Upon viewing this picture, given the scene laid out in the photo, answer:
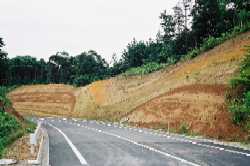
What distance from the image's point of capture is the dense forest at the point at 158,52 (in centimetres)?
8502

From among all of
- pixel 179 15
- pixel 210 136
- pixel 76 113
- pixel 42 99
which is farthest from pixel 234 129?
pixel 179 15

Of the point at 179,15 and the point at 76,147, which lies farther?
the point at 179,15

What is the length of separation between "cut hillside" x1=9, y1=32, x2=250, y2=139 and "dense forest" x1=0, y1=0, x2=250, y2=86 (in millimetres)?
5375

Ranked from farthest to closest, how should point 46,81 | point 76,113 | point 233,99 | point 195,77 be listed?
1. point 46,81
2. point 76,113
3. point 195,77
4. point 233,99

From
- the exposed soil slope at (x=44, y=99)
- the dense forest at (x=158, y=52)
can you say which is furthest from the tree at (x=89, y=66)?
the exposed soil slope at (x=44, y=99)

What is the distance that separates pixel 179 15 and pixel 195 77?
199 ft

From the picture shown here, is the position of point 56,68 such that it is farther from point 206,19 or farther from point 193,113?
point 193,113

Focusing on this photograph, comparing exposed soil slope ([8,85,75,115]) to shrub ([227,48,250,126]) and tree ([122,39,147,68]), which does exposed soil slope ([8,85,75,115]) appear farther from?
shrub ([227,48,250,126])

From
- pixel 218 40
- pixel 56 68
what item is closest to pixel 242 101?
pixel 218 40

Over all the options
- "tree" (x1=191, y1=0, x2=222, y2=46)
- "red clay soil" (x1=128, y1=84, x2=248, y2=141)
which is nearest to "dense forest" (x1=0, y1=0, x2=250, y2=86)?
"tree" (x1=191, y1=0, x2=222, y2=46)

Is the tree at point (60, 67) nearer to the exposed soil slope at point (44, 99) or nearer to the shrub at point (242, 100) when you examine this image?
the exposed soil slope at point (44, 99)

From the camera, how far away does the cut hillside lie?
148ft

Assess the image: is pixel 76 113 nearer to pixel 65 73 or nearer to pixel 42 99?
pixel 42 99

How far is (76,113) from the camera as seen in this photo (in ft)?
298
